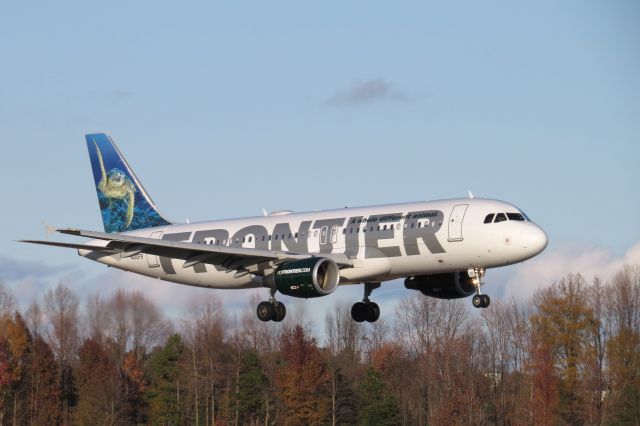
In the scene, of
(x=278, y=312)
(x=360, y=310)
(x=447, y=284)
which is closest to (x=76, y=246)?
(x=278, y=312)

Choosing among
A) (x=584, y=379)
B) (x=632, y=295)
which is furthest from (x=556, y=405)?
(x=632, y=295)

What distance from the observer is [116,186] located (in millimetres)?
76188

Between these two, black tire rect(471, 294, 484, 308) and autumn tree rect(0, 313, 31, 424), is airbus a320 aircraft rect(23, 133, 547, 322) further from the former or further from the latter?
autumn tree rect(0, 313, 31, 424)

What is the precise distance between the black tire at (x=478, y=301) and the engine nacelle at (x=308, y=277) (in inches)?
240

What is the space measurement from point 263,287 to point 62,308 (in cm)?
3335

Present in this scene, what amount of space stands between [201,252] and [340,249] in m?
6.39

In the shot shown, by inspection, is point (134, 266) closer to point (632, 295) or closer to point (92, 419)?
point (92, 419)

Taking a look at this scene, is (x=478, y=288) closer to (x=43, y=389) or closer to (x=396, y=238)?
(x=396, y=238)

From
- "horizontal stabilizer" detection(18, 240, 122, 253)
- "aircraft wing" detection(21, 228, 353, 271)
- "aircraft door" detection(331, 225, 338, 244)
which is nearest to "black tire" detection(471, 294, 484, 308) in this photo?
"aircraft wing" detection(21, 228, 353, 271)

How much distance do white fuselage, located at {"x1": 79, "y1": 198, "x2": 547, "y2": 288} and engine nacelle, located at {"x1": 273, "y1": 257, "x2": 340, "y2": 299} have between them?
3.20 ft

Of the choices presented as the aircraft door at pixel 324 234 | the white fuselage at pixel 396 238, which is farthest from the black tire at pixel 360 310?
the aircraft door at pixel 324 234

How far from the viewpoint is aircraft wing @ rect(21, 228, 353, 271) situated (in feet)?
202

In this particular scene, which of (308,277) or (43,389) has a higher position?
(308,277)

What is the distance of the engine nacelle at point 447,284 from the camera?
64375mm
